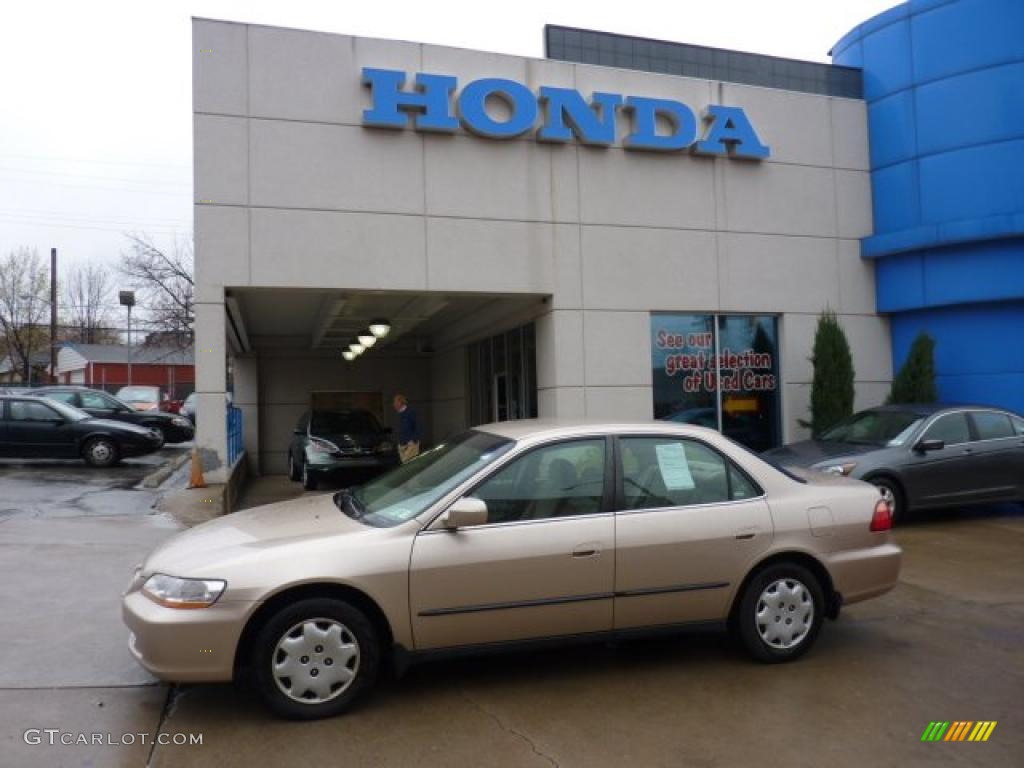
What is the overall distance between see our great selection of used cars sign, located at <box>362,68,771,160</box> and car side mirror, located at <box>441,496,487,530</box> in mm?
8138

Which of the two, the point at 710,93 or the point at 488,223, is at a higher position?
the point at 710,93

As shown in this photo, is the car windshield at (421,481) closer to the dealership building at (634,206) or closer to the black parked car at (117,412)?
the dealership building at (634,206)

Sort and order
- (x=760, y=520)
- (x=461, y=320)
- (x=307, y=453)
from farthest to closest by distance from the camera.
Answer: (x=461, y=320) < (x=307, y=453) < (x=760, y=520)

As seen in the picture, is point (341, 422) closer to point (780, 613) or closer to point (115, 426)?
point (115, 426)

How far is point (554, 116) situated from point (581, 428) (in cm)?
811

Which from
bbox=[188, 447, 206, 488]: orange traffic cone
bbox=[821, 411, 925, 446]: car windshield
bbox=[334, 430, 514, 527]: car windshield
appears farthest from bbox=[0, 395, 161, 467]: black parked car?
bbox=[821, 411, 925, 446]: car windshield

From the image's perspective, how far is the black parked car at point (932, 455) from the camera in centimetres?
934

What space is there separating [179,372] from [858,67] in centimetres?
5775

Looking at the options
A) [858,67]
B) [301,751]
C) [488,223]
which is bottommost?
[301,751]

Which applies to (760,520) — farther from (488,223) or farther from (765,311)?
(765,311)

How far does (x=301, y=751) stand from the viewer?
146 inches

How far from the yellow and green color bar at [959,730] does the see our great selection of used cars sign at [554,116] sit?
31.0 feet

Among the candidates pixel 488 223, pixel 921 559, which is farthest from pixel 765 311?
pixel 921 559

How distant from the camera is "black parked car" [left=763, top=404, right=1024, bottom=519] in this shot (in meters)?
9.34
